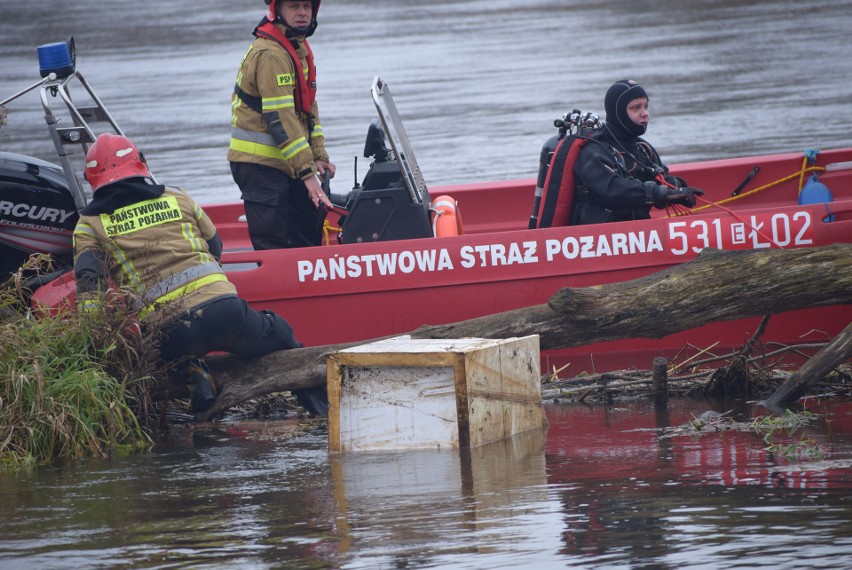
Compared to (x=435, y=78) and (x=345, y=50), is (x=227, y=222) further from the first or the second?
(x=345, y=50)

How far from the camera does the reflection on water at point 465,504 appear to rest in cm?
481

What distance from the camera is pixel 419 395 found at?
655 cm

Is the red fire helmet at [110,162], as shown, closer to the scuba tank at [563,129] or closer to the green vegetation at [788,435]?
the scuba tank at [563,129]

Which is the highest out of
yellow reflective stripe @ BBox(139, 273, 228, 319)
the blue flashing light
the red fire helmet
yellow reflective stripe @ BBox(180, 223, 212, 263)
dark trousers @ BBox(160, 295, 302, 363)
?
the blue flashing light

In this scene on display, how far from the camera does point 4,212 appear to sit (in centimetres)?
796

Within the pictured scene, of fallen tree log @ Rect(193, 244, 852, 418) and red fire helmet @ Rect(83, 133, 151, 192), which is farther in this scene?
fallen tree log @ Rect(193, 244, 852, 418)

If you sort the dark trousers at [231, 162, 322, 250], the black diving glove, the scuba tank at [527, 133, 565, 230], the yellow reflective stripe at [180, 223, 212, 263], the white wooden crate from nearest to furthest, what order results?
the white wooden crate → the yellow reflective stripe at [180, 223, 212, 263] → the black diving glove → the dark trousers at [231, 162, 322, 250] → the scuba tank at [527, 133, 565, 230]

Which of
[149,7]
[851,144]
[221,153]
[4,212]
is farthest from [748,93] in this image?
[149,7]

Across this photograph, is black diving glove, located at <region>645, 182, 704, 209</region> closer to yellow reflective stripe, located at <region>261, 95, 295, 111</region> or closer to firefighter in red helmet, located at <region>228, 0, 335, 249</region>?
firefighter in red helmet, located at <region>228, 0, 335, 249</region>

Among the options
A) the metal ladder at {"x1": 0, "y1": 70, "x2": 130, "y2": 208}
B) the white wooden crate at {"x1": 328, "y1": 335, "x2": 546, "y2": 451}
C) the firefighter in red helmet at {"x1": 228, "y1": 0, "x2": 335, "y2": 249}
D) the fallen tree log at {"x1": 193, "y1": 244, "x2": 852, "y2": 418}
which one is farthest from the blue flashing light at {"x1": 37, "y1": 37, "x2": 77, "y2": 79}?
the white wooden crate at {"x1": 328, "y1": 335, "x2": 546, "y2": 451}

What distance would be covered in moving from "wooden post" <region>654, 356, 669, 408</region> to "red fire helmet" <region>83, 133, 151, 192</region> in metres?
2.72

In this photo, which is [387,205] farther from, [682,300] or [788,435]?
[788,435]

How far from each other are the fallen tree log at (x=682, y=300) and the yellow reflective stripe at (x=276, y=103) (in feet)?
4.84

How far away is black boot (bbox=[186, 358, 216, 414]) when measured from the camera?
292 inches
